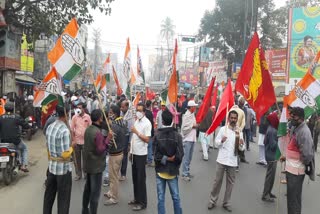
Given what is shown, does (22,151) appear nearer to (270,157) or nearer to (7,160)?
(7,160)

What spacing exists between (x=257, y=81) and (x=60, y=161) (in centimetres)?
342

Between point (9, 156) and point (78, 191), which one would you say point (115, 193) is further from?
point (9, 156)

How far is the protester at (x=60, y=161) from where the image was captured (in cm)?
521

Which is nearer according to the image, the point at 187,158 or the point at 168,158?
the point at 168,158

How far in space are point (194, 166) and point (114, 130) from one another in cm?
417

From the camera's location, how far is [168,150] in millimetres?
5586

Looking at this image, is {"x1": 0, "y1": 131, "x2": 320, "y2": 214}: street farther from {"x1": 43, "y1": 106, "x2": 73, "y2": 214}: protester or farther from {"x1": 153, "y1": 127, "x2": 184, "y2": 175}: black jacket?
{"x1": 153, "y1": 127, "x2": 184, "y2": 175}: black jacket

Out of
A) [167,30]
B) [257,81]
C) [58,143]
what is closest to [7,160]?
[58,143]

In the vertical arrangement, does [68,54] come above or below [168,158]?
above

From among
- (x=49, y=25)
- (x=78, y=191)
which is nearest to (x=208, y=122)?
(x=78, y=191)

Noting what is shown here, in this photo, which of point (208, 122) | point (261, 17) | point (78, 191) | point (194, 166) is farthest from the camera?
point (261, 17)

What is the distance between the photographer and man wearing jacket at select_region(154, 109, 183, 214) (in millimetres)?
5578

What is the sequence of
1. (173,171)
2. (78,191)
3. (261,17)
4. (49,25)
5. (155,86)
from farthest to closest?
1. (155,86)
2. (261,17)
3. (49,25)
4. (78,191)
5. (173,171)

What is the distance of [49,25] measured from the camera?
16.6m
